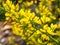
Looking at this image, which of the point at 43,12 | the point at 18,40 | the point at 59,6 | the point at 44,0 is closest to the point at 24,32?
the point at 43,12

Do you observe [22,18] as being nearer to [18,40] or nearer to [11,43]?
[11,43]

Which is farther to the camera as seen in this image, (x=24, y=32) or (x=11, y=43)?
(x=11, y=43)

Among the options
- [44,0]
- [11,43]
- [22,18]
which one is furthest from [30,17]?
[11,43]

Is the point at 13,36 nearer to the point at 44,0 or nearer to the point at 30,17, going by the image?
the point at 44,0

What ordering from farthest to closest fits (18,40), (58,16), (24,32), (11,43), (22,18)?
(58,16) → (18,40) → (11,43) → (24,32) → (22,18)

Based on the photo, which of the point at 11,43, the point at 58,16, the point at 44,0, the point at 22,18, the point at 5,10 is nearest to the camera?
the point at 5,10

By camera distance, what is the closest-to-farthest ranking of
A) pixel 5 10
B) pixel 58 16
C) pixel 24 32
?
1. pixel 5 10
2. pixel 24 32
3. pixel 58 16

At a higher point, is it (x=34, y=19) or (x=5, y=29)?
(x=34, y=19)

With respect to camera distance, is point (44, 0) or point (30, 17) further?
point (44, 0)

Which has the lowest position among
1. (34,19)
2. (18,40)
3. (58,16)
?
(18,40)
